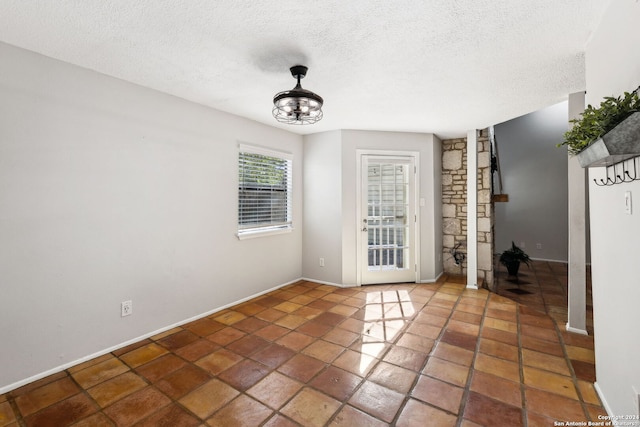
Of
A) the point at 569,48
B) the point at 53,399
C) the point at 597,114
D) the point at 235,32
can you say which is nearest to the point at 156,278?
the point at 53,399

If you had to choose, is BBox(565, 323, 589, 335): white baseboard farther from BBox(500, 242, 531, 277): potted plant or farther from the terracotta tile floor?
BBox(500, 242, 531, 277): potted plant

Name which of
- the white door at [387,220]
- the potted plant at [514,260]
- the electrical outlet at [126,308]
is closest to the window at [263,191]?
the white door at [387,220]

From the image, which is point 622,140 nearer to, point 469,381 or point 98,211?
point 469,381

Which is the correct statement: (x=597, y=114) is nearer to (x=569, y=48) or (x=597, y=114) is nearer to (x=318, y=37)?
(x=569, y=48)

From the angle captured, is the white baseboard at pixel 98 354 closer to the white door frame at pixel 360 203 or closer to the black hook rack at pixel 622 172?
the white door frame at pixel 360 203

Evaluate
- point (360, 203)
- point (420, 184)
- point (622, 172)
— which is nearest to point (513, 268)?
point (420, 184)

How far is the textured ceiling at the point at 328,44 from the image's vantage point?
161 centimetres

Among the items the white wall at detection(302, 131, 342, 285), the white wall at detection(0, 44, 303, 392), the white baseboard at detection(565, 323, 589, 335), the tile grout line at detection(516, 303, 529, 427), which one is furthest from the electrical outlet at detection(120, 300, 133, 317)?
the white baseboard at detection(565, 323, 589, 335)

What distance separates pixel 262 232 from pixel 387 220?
6.08ft

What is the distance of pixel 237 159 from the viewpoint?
139 inches

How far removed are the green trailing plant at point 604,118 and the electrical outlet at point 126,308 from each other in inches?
131

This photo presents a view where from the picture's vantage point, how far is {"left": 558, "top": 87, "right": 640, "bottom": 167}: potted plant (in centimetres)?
105

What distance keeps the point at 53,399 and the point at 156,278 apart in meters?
1.08

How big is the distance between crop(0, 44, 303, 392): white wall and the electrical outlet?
4cm
